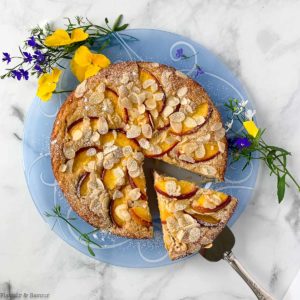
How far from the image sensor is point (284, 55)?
8.27ft

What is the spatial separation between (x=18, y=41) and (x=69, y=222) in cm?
85

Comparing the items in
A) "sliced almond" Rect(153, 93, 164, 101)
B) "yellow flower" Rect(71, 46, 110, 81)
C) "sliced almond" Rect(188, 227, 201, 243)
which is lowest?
"sliced almond" Rect(188, 227, 201, 243)

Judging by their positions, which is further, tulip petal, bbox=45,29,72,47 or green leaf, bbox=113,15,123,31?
green leaf, bbox=113,15,123,31

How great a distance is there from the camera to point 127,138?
2238mm

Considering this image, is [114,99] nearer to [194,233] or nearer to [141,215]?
[141,215]

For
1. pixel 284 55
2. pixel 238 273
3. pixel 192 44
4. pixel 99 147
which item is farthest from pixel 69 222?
pixel 284 55

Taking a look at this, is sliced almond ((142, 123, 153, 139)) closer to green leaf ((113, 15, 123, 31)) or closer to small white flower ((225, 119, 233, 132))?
small white flower ((225, 119, 233, 132))

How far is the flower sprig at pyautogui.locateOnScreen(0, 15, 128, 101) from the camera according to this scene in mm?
2334

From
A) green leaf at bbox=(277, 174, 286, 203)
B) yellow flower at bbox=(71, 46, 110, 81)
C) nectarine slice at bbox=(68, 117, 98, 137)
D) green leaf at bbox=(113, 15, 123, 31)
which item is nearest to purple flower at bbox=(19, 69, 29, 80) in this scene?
yellow flower at bbox=(71, 46, 110, 81)

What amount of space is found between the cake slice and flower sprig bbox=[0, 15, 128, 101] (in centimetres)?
61

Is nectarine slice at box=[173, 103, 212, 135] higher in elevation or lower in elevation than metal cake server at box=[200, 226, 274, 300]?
higher

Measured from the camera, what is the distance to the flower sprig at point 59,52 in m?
2.33

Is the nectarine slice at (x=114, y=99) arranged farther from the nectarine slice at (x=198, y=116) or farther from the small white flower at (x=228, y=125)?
the small white flower at (x=228, y=125)

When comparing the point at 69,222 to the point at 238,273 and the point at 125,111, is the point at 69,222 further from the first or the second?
the point at 238,273
